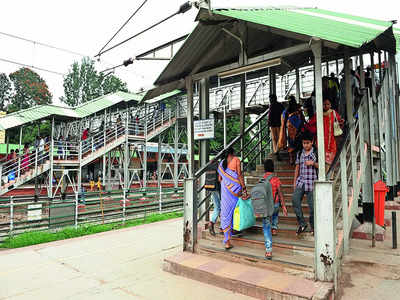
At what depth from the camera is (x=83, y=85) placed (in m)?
52.8

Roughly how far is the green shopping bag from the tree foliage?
171 feet

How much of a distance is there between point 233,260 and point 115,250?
297 cm

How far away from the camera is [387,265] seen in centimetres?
432

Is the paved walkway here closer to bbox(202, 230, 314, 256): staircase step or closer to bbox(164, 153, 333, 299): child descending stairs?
bbox(164, 153, 333, 299): child descending stairs

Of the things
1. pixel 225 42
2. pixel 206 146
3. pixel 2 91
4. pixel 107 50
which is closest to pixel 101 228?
pixel 206 146

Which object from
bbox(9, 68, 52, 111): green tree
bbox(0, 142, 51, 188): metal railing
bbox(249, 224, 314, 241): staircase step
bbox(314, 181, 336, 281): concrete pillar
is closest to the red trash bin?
bbox(249, 224, 314, 241): staircase step

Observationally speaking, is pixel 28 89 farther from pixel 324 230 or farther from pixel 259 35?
pixel 324 230

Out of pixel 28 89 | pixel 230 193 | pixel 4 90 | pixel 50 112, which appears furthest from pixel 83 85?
pixel 230 193

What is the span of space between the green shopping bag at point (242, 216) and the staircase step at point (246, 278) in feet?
1.47

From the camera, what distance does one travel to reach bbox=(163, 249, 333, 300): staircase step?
3254 mm

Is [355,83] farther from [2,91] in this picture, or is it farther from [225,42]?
[2,91]

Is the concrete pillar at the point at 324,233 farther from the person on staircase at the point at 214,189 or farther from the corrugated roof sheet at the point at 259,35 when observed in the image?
the person on staircase at the point at 214,189

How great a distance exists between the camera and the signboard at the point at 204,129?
566cm

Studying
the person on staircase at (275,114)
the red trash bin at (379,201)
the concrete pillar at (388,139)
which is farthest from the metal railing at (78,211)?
the concrete pillar at (388,139)
